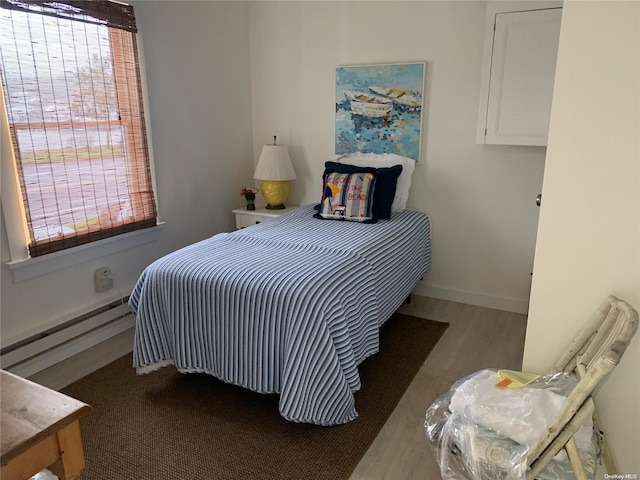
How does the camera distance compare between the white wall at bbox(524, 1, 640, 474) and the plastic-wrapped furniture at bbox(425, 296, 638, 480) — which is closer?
the plastic-wrapped furniture at bbox(425, 296, 638, 480)

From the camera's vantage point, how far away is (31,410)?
1.00 metres

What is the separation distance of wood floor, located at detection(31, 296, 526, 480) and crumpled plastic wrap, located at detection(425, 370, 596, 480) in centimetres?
42

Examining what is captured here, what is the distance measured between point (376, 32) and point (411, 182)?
107 cm

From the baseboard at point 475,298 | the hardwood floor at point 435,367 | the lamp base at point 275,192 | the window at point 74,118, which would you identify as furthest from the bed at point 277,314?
the lamp base at point 275,192

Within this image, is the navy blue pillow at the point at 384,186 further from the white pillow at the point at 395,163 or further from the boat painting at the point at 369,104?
the boat painting at the point at 369,104

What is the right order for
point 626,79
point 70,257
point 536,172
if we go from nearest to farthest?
point 626,79
point 70,257
point 536,172

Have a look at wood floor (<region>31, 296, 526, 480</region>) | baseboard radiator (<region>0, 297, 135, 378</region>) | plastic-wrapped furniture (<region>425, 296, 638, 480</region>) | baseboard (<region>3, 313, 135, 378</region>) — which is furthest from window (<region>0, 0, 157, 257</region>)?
plastic-wrapped furniture (<region>425, 296, 638, 480</region>)

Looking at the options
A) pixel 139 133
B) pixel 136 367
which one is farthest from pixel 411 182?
pixel 136 367

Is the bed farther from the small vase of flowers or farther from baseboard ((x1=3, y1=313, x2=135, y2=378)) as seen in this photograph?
the small vase of flowers

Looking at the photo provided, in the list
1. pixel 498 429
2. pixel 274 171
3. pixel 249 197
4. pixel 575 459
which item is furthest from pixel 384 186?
pixel 575 459

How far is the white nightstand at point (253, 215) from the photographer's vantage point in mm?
3588

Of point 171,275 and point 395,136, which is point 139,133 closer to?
point 171,275

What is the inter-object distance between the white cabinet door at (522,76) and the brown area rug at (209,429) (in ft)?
4.81

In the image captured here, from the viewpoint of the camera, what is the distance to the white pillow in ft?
10.6
